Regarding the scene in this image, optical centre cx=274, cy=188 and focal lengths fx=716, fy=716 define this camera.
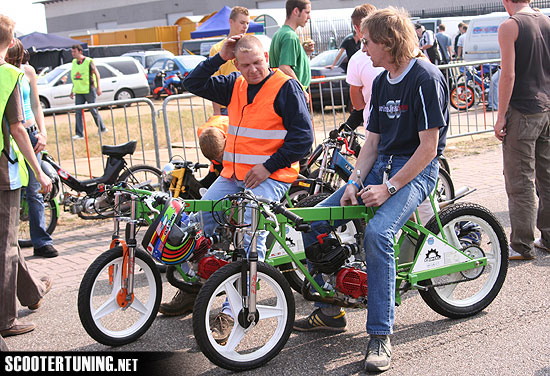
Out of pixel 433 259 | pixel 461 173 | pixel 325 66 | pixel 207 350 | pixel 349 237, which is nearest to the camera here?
pixel 207 350

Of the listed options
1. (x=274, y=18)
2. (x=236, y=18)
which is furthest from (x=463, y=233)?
(x=274, y=18)

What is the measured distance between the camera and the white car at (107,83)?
22969mm

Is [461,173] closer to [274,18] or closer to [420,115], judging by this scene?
[420,115]

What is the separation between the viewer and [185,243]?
416cm

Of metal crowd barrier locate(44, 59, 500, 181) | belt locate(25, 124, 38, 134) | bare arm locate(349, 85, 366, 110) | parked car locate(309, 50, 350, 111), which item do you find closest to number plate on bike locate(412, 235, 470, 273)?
bare arm locate(349, 85, 366, 110)

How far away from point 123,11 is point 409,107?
2653 inches

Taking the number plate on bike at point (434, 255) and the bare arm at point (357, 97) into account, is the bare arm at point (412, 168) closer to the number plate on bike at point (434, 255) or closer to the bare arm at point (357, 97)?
the number plate on bike at point (434, 255)

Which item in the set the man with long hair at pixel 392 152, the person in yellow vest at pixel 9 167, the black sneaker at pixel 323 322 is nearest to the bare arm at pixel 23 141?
the person in yellow vest at pixel 9 167

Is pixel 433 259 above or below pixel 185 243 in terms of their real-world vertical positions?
below

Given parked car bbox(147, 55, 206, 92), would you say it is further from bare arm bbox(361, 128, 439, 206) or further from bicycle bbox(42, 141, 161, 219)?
bare arm bbox(361, 128, 439, 206)

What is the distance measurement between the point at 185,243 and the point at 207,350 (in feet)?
2.11

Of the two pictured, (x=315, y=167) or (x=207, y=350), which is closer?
(x=207, y=350)

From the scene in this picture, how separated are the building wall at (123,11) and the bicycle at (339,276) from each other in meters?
47.7

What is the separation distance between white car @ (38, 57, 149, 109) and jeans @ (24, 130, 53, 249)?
16473 mm
